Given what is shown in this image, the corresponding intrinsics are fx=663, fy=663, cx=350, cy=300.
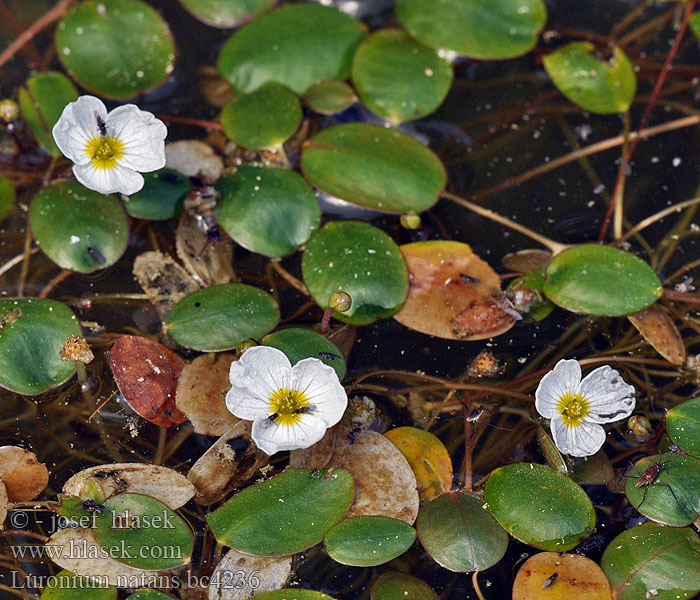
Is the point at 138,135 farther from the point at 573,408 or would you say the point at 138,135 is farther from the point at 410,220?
the point at 573,408

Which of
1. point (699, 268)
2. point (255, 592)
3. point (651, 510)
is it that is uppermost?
point (699, 268)

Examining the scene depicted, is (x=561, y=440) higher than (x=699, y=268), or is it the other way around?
(x=699, y=268)

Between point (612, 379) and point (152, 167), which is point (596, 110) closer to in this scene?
point (612, 379)

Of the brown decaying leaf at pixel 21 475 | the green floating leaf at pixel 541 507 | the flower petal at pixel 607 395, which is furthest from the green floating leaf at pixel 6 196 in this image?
the flower petal at pixel 607 395

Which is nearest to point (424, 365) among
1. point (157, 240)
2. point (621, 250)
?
point (621, 250)

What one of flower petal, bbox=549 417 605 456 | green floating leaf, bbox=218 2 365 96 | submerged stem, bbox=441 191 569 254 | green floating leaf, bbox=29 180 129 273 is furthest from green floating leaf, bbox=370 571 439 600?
green floating leaf, bbox=218 2 365 96

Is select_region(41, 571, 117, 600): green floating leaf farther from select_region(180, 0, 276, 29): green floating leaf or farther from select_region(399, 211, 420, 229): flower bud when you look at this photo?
Answer: select_region(180, 0, 276, 29): green floating leaf

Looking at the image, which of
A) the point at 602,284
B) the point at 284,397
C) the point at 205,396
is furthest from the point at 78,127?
the point at 602,284
